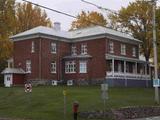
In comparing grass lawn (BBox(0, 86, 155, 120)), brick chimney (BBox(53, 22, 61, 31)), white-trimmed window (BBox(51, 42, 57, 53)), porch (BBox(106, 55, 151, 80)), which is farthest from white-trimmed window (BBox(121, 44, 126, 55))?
grass lawn (BBox(0, 86, 155, 120))

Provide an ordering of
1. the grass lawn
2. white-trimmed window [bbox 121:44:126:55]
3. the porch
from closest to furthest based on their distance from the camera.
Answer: the grass lawn → the porch → white-trimmed window [bbox 121:44:126:55]

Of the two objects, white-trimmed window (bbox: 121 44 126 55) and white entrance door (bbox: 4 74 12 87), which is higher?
white-trimmed window (bbox: 121 44 126 55)

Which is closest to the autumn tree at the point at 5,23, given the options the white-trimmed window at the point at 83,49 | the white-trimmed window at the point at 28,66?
the white-trimmed window at the point at 28,66

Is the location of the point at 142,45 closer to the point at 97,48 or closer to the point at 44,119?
the point at 97,48

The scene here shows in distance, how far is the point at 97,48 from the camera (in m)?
67.7

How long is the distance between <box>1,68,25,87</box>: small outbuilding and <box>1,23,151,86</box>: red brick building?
0.69m

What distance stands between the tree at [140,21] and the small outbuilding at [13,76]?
1891 centimetres

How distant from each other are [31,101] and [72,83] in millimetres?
28180

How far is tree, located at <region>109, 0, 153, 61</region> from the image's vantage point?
7442 cm

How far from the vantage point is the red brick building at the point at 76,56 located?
220 ft

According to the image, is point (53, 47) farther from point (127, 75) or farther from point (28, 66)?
point (127, 75)

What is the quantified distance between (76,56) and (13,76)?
985 cm

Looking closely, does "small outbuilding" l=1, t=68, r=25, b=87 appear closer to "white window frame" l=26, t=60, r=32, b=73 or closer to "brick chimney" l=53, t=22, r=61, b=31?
"white window frame" l=26, t=60, r=32, b=73

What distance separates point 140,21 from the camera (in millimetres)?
75688
